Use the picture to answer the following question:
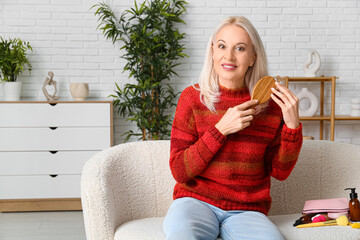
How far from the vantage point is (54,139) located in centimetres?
429

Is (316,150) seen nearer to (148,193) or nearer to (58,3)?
(148,193)

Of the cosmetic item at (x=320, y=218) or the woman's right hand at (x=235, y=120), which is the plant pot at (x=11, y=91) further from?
the cosmetic item at (x=320, y=218)

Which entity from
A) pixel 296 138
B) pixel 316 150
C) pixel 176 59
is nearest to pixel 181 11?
pixel 176 59

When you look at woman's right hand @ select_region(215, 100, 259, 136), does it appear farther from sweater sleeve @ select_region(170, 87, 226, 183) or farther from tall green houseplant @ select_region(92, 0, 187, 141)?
tall green houseplant @ select_region(92, 0, 187, 141)

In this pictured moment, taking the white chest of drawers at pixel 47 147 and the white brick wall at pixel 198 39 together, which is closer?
the white chest of drawers at pixel 47 147

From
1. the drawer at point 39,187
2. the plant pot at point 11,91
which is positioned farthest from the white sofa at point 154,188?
the plant pot at point 11,91

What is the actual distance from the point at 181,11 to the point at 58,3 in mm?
1277

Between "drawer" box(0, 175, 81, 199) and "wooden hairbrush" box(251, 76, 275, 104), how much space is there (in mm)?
2751

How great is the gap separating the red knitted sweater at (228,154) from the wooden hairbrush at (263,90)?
0.39 ft

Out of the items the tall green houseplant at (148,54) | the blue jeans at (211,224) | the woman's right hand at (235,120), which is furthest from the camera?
the tall green houseplant at (148,54)

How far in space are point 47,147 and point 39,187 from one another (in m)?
0.38

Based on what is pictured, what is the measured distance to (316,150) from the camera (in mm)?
2477

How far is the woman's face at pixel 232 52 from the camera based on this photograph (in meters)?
2.00

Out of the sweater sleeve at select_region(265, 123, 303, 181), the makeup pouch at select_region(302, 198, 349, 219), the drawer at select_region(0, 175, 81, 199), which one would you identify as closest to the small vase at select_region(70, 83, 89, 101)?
the drawer at select_region(0, 175, 81, 199)
